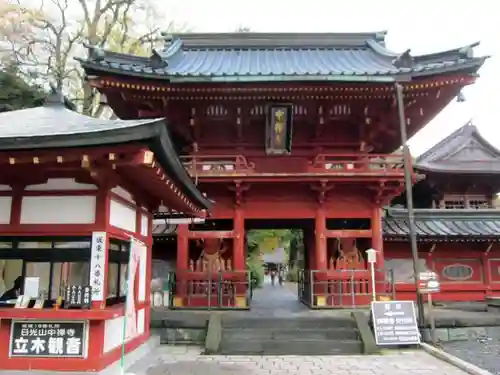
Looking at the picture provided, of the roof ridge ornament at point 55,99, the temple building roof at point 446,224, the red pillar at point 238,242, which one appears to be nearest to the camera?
the roof ridge ornament at point 55,99

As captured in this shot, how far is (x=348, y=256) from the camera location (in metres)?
13.9

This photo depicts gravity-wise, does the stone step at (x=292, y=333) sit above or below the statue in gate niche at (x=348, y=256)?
below

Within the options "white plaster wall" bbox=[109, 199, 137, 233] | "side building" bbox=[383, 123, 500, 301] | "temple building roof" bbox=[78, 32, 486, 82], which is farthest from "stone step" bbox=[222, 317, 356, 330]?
"temple building roof" bbox=[78, 32, 486, 82]

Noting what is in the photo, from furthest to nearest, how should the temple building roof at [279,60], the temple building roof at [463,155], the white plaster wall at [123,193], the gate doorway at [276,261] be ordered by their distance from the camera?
the temple building roof at [463,155] < the gate doorway at [276,261] < the temple building roof at [279,60] < the white plaster wall at [123,193]

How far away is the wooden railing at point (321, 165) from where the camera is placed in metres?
12.8

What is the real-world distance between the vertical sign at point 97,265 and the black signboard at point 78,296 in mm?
→ 84

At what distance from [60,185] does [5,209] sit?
3.02 ft

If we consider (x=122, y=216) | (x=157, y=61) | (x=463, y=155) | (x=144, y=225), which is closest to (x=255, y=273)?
(x=463, y=155)

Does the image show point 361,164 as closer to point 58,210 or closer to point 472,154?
point 472,154

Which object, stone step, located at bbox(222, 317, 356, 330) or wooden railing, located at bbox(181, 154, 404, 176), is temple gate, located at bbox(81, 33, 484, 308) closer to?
wooden railing, located at bbox(181, 154, 404, 176)

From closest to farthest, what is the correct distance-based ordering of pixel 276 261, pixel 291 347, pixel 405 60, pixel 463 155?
1. pixel 291 347
2. pixel 405 60
3. pixel 463 155
4. pixel 276 261

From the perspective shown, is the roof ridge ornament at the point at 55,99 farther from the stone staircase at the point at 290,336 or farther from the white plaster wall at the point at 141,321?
the stone staircase at the point at 290,336

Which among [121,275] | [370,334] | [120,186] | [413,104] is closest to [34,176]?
[120,186]

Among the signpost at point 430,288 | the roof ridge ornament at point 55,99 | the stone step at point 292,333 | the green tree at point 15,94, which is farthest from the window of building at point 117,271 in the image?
the green tree at point 15,94
